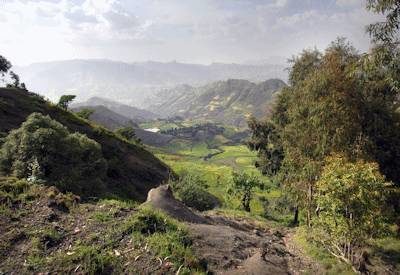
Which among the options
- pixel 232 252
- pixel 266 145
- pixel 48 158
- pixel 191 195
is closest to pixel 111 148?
pixel 191 195

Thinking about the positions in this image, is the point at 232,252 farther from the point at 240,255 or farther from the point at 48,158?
the point at 48,158

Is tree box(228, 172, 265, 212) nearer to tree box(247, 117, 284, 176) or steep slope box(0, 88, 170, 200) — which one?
tree box(247, 117, 284, 176)

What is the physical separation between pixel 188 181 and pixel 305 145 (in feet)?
48.4

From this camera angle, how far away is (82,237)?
16.9 meters

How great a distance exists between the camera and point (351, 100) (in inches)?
1219

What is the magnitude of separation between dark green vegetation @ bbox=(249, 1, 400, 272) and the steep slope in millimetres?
18487

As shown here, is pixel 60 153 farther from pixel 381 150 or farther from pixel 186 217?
pixel 381 150

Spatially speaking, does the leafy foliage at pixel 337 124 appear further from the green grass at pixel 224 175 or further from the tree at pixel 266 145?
the green grass at pixel 224 175

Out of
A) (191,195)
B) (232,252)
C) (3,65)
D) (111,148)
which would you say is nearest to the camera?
(232,252)

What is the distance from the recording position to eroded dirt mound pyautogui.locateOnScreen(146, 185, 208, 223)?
23.7m

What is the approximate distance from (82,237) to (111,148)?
39.1m

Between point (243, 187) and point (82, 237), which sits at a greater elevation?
point (82, 237)

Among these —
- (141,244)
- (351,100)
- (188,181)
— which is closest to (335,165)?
(351,100)

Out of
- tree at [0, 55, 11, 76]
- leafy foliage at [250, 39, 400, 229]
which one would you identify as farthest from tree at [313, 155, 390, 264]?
tree at [0, 55, 11, 76]
